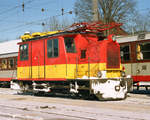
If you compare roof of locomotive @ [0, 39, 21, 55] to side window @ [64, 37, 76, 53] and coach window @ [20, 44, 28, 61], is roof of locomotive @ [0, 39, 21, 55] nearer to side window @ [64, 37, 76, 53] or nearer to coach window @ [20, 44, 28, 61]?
coach window @ [20, 44, 28, 61]

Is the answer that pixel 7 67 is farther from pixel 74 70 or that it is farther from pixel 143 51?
pixel 143 51

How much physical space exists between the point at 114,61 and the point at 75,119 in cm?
510

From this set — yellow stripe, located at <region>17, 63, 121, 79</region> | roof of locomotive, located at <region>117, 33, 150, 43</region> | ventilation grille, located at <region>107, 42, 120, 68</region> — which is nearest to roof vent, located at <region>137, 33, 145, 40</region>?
roof of locomotive, located at <region>117, 33, 150, 43</region>

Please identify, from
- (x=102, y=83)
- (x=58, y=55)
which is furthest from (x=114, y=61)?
(x=58, y=55)

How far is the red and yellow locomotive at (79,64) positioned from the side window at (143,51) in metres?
2.67

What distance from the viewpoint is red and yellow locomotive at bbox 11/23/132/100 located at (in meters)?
10.9

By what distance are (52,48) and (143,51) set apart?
16.8 ft

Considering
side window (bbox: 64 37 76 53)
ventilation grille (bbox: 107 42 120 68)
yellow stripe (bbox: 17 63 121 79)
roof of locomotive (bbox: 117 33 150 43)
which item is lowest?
yellow stripe (bbox: 17 63 121 79)

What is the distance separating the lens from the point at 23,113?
816 centimetres

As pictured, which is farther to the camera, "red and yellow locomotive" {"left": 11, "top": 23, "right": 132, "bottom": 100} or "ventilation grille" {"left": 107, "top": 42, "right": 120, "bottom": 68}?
"ventilation grille" {"left": 107, "top": 42, "right": 120, "bottom": 68}

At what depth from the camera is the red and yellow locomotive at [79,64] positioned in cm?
1085

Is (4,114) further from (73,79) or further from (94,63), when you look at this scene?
(94,63)

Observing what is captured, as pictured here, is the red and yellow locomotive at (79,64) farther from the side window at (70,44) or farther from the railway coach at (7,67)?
the railway coach at (7,67)

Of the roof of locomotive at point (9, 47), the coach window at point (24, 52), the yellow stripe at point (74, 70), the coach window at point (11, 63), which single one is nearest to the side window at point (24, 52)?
the coach window at point (24, 52)
